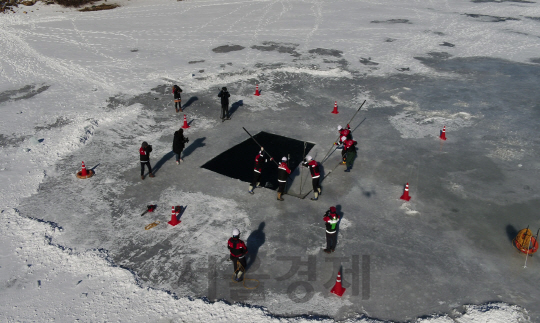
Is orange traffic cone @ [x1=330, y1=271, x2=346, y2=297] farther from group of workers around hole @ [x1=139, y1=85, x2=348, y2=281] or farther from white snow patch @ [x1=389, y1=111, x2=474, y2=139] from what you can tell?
white snow patch @ [x1=389, y1=111, x2=474, y2=139]

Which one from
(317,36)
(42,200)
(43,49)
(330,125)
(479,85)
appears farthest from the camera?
(317,36)

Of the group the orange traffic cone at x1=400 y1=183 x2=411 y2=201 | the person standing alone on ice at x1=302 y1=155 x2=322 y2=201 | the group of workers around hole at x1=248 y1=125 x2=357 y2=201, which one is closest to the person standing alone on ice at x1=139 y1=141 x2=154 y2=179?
the group of workers around hole at x1=248 y1=125 x2=357 y2=201

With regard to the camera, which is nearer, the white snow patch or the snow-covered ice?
the snow-covered ice

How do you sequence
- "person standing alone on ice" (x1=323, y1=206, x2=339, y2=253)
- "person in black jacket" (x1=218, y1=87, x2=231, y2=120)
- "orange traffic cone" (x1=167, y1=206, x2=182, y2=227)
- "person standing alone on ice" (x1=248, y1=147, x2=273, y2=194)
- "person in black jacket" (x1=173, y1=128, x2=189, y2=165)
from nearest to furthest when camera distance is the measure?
Result: "person standing alone on ice" (x1=323, y1=206, x2=339, y2=253), "orange traffic cone" (x1=167, y1=206, x2=182, y2=227), "person standing alone on ice" (x1=248, y1=147, x2=273, y2=194), "person in black jacket" (x1=173, y1=128, x2=189, y2=165), "person in black jacket" (x1=218, y1=87, x2=231, y2=120)

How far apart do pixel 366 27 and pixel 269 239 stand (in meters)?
28.4

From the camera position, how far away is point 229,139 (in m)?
Result: 18.2

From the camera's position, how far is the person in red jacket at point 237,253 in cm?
1019

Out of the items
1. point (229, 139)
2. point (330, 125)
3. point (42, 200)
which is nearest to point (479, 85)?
point (330, 125)

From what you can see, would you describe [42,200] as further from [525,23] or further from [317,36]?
[525,23]

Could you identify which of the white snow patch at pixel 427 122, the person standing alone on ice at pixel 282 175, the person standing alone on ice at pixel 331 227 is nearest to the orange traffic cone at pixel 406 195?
the person standing alone on ice at pixel 331 227

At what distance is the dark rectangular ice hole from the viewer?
607 inches

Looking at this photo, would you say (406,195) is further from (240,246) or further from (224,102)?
(224,102)

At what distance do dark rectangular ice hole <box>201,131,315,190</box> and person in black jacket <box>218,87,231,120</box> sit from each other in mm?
2258

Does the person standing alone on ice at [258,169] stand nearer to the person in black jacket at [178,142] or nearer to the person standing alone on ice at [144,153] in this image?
the person in black jacket at [178,142]
